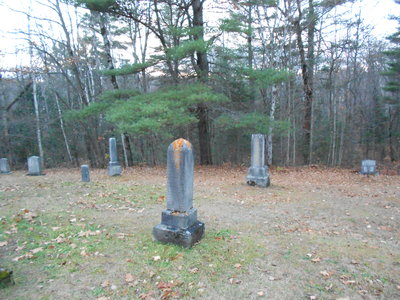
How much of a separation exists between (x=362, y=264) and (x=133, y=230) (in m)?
3.94

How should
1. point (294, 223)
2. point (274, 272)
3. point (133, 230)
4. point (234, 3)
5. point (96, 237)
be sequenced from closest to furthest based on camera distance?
point (274, 272) → point (96, 237) → point (133, 230) → point (294, 223) → point (234, 3)

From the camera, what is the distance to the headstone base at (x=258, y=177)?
29.5 ft

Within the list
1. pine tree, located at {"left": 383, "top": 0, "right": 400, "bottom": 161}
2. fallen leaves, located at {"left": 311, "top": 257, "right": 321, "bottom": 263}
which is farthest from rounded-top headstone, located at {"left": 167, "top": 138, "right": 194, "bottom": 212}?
pine tree, located at {"left": 383, "top": 0, "right": 400, "bottom": 161}

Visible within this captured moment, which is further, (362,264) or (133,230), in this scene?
(133,230)

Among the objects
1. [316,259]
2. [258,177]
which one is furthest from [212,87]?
[316,259]

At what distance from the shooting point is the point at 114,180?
33.8 feet

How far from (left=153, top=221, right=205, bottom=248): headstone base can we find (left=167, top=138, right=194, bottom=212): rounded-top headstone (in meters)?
0.34

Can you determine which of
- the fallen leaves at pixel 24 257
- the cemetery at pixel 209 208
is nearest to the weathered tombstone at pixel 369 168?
the cemetery at pixel 209 208

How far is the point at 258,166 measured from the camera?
9.11 meters

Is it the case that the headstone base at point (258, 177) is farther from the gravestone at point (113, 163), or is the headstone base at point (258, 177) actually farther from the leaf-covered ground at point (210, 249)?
the gravestone at point (113, 163)

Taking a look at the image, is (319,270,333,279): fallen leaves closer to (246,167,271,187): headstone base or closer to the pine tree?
(246,167,271,187): headstone base

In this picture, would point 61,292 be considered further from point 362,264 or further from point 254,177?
point 254,177

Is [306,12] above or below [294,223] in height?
above

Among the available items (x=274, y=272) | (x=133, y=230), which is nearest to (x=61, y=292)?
(x=133, y=230)
